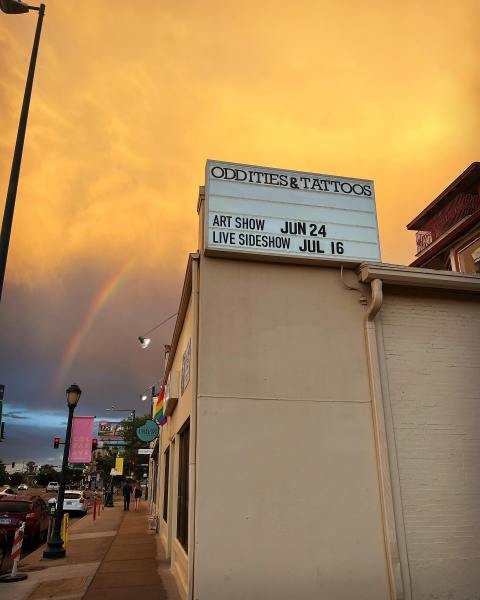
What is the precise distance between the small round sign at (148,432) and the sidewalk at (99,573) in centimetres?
338

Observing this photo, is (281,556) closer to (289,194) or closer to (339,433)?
(339,433)

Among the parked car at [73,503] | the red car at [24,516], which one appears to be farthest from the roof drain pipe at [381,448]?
the parked car at [73,503]

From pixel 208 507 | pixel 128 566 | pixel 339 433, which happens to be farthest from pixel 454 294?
pixel 128 566

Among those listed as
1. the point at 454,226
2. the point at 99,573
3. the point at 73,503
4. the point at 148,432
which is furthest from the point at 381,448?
the point at 73,503

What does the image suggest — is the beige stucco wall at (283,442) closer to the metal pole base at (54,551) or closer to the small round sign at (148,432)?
the metal pole base at (54,551)

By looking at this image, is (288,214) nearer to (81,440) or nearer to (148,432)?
(81,440)

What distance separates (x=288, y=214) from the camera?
8891 mm

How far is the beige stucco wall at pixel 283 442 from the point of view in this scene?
6941 millimetres

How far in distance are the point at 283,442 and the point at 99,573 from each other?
235 inches

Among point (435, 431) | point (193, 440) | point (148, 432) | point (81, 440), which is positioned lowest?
point (193, 440)

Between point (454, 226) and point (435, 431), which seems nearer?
point (435, 431)

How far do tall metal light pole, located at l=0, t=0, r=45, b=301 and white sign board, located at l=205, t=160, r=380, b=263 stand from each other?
3133 millimetres

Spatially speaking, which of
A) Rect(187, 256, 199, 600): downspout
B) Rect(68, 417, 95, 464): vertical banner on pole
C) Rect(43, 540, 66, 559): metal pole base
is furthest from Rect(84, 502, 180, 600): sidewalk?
Rect(68, 417, 95, 464): vertical banner on pole

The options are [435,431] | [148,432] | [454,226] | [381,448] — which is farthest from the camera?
[454,226]
